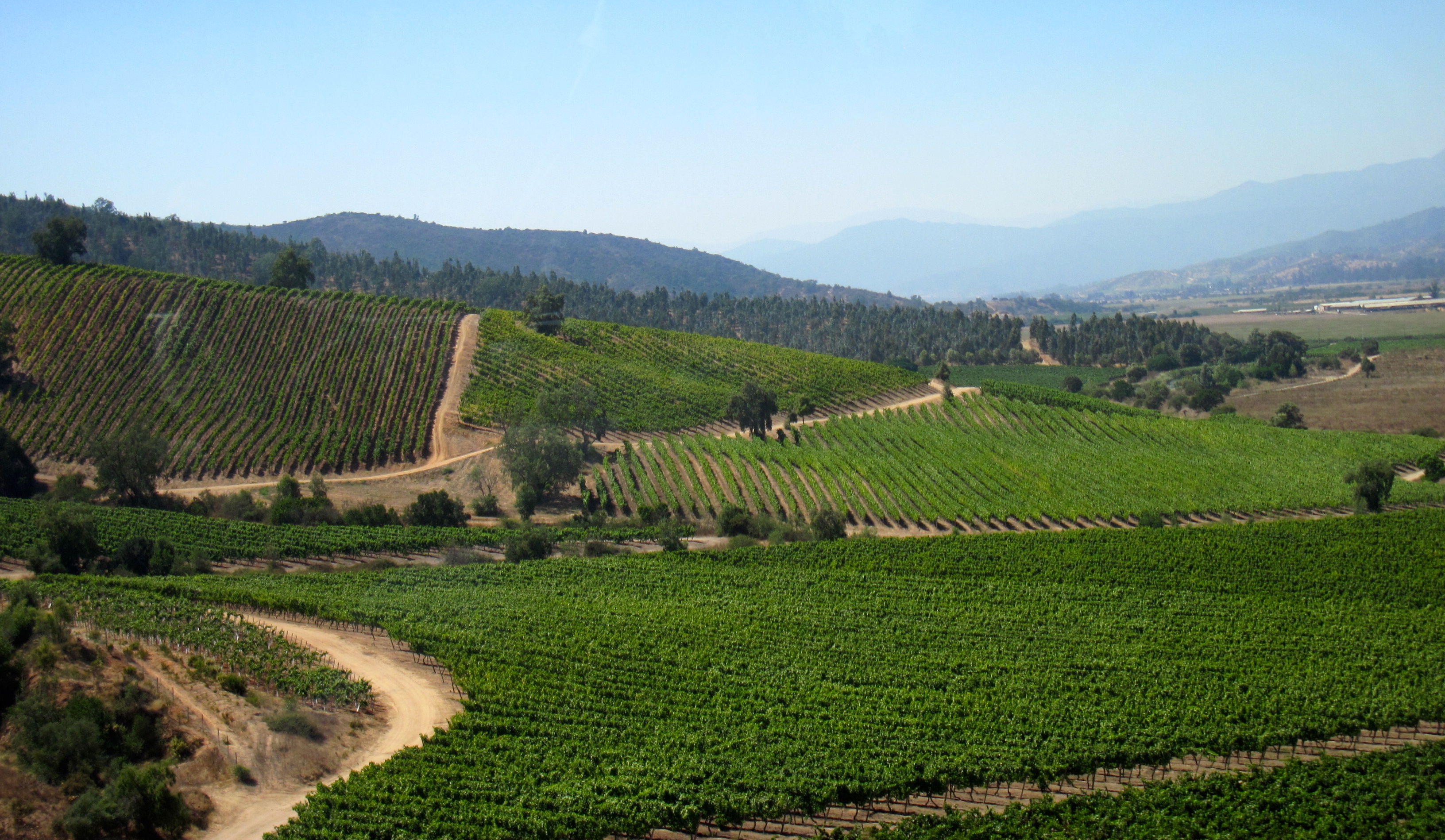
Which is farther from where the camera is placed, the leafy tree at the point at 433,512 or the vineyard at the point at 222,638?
the leafy tree at the point at 433,512

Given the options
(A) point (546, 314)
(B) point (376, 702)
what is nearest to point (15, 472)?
(B) point (376, 702)

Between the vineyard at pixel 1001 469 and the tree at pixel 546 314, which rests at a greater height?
the tree at pixel 546 314

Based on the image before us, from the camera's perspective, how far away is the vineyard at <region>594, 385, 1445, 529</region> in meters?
56.6

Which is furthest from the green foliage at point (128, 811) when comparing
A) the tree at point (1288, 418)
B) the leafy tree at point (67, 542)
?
the tree at point (1288, 418)

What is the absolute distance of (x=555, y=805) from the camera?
22.7 meters

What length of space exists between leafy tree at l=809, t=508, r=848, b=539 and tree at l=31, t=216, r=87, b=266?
277ft

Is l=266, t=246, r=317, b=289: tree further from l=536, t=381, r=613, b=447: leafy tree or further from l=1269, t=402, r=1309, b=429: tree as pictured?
l=1269, t=402, r=1309, b=429: tree

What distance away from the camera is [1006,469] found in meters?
64.2

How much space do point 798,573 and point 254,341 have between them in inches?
2451

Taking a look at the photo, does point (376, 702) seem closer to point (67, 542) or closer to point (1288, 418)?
point (67, 542)

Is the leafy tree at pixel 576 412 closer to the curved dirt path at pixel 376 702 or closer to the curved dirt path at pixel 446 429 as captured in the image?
the curved dirt path at pixel 446 429

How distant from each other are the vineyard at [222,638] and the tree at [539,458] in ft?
79.2

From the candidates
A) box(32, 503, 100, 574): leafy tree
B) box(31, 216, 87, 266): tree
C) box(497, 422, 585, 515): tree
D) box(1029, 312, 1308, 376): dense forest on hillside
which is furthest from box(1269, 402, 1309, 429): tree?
box(31, 216, 87, 266): tree

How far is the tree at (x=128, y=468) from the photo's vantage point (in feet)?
180
